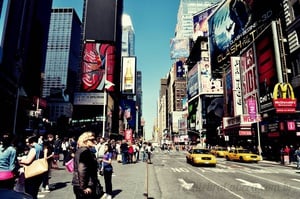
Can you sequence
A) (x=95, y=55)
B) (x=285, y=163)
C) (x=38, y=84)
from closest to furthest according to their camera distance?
1. (x=285, y=163)
2. (x=95, y=55)
3. (x=38, y=84)

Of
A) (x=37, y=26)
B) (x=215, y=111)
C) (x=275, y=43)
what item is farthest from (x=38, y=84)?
(x=275, y=43)

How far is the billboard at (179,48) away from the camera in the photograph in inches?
6501

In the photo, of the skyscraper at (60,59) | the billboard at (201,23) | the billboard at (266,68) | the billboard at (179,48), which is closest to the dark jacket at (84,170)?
the billboard at (266,68)

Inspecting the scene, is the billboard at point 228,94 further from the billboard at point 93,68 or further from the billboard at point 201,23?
the billboard at point 201,23

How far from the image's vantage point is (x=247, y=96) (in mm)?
49875

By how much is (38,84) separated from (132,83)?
34.5m

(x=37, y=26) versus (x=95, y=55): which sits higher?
(x=37, y=26)

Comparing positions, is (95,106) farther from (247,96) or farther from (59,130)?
(247,96)

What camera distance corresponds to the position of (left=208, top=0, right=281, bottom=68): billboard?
50850mm

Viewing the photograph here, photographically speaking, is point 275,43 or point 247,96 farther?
point 247,96

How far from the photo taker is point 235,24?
67.6 meters

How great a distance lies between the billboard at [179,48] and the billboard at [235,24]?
7659 centimetres

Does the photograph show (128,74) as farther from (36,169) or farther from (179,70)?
(179,70)

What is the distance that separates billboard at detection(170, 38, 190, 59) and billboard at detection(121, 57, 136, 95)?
82.4 metres
